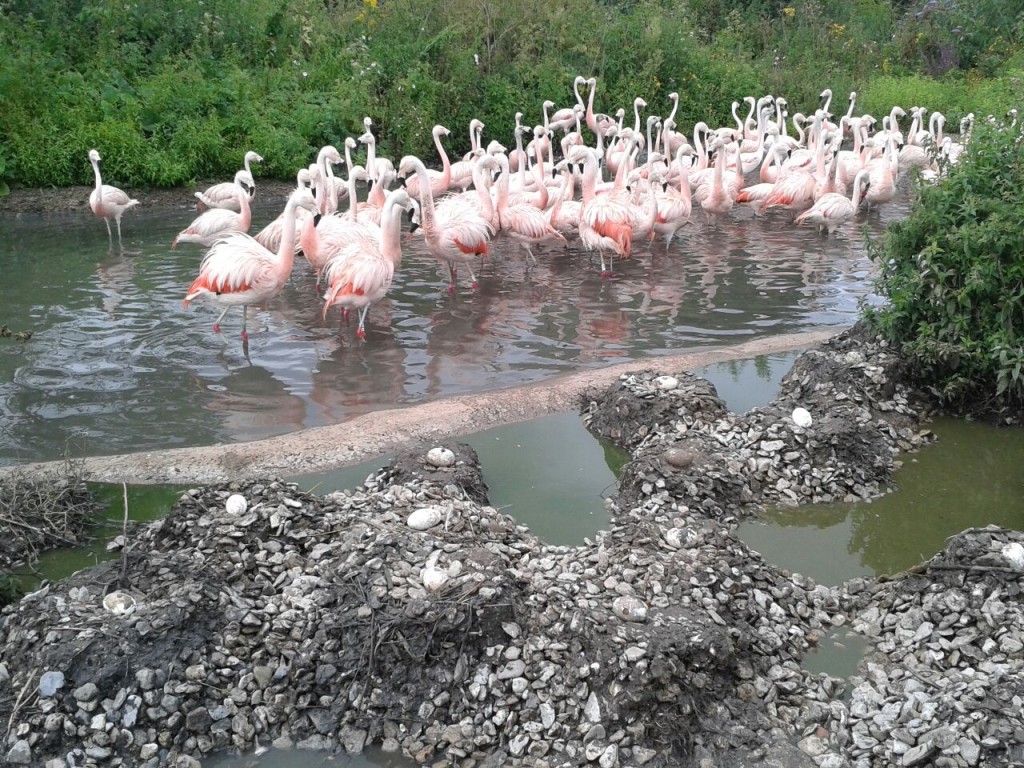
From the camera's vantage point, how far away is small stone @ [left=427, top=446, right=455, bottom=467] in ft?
18.3

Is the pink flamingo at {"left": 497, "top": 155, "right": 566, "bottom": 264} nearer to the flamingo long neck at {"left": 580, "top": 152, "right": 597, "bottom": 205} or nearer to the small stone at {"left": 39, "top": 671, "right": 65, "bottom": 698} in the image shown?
the flamingo long neck at {"left": 580, "top": 152, "right": 597, "bottom": 205}

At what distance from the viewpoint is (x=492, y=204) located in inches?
428

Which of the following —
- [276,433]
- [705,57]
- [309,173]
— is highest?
[705,57]

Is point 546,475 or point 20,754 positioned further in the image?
point 546,475

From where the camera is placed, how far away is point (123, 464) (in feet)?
19.6

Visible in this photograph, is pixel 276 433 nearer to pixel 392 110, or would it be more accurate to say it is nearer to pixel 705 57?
pixel 392 110

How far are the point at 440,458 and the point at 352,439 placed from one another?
0.96 meters

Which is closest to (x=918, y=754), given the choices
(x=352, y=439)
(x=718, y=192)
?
(x=352, y=439)

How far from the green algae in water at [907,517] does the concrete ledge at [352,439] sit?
2.01 metres

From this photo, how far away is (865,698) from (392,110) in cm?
1429

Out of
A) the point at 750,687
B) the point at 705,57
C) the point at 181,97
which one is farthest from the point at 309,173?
the point at 705,57

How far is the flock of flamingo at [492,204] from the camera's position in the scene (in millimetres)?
8227

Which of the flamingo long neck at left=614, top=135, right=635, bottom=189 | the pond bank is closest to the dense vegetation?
the flamingo long neck at left=614, top=135, right=635, bottom=189

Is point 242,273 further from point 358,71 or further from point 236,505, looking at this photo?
point 358,71
